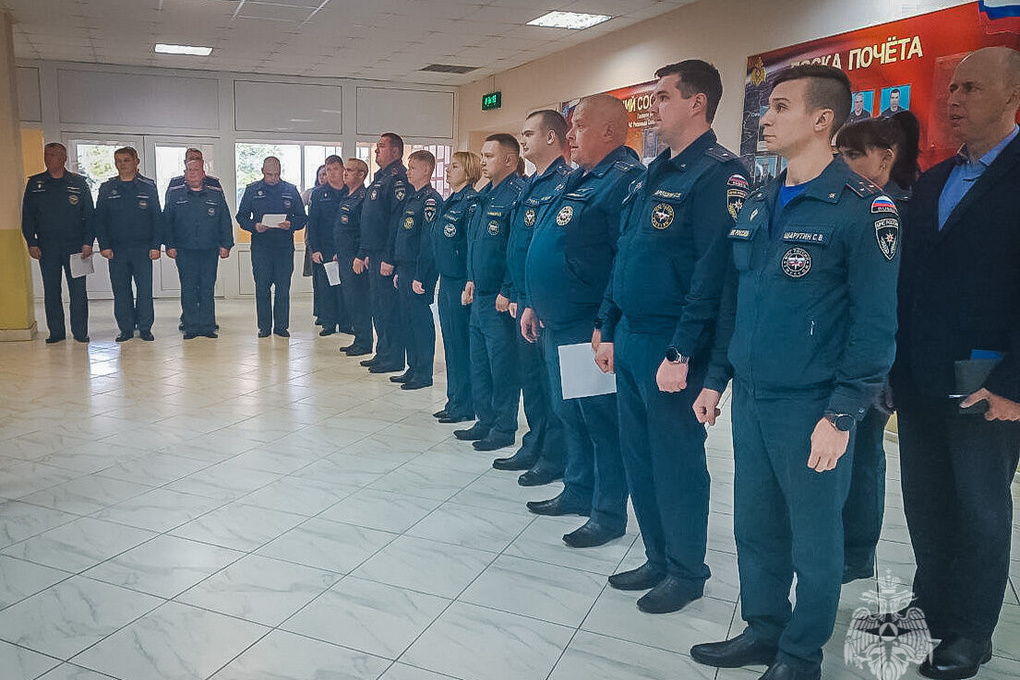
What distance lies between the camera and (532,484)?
12.6ft

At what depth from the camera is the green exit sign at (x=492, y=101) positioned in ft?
35.4

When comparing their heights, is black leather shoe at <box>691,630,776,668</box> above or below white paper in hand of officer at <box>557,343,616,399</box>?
below

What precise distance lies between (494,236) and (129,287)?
195 inches

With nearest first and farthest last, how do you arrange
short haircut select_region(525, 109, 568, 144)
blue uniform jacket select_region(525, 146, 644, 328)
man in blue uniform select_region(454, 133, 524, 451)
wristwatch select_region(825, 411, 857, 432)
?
1. wristwatch select_region(825, 411, 857, 432)
2. blue uniform jacket select_region(525, 146, 644, 328)
3. short haircut select_region(525, 109, 568, 144)
4. man in blue uniform select_region(454, 133, 524, 451)

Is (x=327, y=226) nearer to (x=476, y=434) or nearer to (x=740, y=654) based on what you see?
(x=476, y=434)

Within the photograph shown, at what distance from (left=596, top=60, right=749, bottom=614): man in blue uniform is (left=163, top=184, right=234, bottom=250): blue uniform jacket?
19.7 feet

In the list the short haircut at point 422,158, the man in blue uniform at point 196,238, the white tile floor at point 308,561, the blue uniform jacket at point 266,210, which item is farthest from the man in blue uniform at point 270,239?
the white tile floor at point 308,561

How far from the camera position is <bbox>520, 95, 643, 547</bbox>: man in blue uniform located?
308cm

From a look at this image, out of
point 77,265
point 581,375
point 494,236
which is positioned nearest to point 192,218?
point 77,265

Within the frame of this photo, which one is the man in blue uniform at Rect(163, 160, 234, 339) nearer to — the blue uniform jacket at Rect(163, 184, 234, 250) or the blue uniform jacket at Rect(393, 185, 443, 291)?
the blue uniform jacket at Rect(163, 184, 234, 250)

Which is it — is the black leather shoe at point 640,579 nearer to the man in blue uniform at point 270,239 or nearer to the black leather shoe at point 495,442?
the black leather shoe at point 495,442

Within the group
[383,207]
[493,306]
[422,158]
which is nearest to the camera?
[493,306]

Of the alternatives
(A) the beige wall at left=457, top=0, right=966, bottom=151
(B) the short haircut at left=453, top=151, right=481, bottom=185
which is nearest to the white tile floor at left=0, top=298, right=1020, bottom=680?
(B) the short haircut at left=453, top=151, right=481, bottom=185

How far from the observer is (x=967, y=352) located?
7.04 feet
